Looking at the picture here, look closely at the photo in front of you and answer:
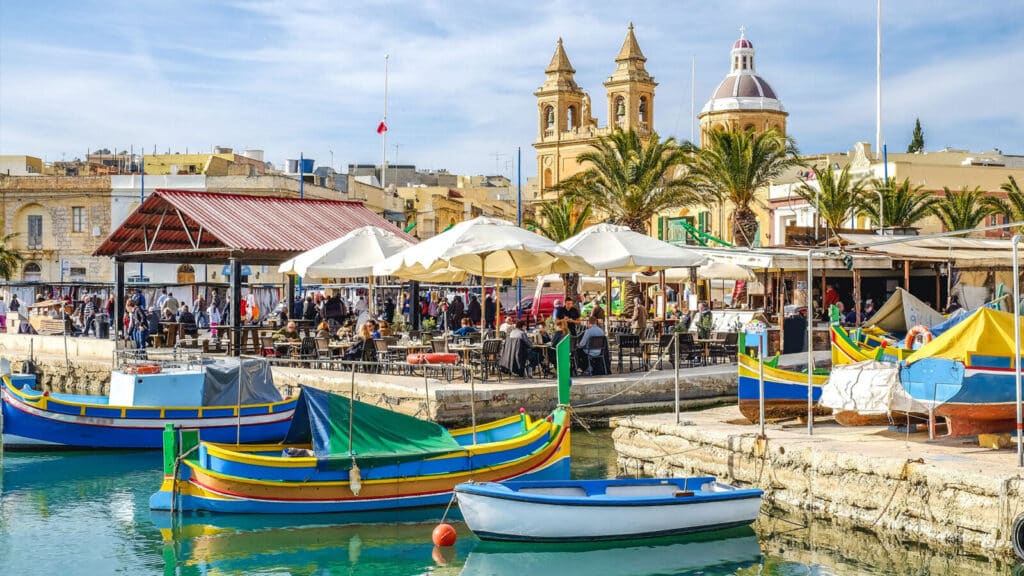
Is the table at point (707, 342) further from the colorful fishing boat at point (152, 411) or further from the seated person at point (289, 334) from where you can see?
the seated person at point (289, 334)

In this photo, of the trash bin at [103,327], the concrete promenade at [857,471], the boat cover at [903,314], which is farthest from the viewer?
the trash bin at [103,327]

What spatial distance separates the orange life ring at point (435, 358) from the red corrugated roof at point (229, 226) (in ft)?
19.3

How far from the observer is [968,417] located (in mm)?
13172

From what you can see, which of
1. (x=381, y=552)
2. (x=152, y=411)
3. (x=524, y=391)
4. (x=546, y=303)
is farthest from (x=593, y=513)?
(x=546, y=303)

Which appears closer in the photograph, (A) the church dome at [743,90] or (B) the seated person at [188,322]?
(B) the seated person at [188,322]

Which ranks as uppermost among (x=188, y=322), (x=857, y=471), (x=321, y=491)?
(x=188, y=322)

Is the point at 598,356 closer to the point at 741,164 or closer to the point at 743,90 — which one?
the point at 741,164

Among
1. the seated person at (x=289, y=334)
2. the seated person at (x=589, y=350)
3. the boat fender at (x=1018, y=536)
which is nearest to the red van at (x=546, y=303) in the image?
the seated person at (x=289, y=334)

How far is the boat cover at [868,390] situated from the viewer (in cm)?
1325

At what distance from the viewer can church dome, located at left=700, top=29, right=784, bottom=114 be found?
64438 mm

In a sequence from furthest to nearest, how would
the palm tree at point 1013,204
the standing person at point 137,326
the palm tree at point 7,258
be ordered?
1. the palm tree at point 7,258
2. the palm tree at point 1013,204
3. the standing person at point 137,326

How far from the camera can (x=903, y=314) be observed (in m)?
21.3

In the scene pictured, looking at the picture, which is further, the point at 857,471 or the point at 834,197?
the point at 834,197

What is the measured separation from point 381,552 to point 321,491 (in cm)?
137
